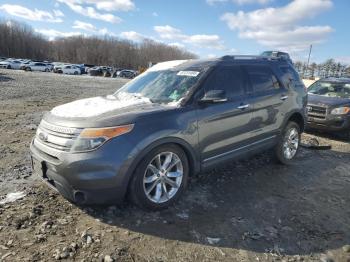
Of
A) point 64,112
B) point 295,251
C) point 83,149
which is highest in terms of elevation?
point 64,112

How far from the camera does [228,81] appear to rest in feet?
15.5

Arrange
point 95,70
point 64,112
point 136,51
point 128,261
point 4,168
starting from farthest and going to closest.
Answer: point 136,51, point 95,70, point 4,168, point 64,112, point 128,261

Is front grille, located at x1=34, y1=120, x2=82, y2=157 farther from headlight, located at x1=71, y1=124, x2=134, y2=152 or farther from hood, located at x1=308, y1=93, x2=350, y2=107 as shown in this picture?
hood, located at x1=308, y1=93, x2=350, y2=107

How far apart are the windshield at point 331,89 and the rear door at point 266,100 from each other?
14.9 ft

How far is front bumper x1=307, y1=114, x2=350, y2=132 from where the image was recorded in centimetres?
830

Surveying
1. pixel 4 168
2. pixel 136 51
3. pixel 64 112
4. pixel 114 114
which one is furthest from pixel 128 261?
pixel 136 51

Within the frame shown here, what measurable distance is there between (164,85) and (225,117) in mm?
962

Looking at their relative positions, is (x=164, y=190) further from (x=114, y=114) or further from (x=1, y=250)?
(x=1, y=250)

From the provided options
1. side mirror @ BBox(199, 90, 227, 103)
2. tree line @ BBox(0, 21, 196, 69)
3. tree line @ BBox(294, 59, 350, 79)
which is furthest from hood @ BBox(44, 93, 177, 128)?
tree line @ BBox(0, 21, 196, 69)

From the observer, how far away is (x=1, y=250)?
122 inches

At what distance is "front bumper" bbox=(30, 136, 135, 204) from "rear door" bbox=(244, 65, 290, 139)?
243cm

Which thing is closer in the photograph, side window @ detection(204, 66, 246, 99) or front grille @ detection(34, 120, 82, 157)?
front grille @ detection(34, 120, 82, 157)

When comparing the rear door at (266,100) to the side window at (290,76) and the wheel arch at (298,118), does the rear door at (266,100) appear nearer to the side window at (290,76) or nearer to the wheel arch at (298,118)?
the side window at (290,76)

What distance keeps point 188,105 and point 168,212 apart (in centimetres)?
133
